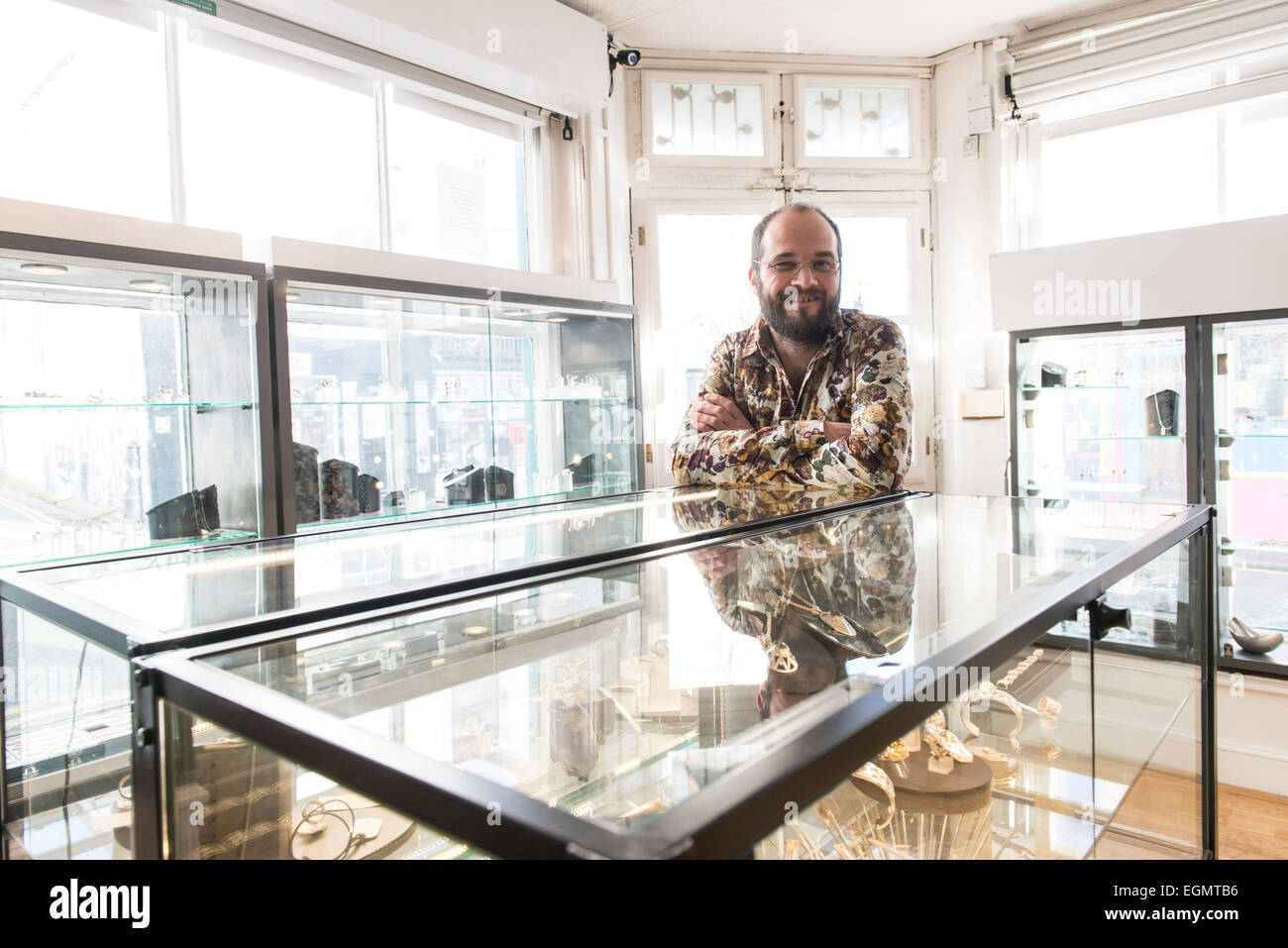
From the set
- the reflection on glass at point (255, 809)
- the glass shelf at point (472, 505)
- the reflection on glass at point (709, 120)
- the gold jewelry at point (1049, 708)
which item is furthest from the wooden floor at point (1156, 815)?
the reflection on glass at point (709, 120)

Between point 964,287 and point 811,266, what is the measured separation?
3.14 metres

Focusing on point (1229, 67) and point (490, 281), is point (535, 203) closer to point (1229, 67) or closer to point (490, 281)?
point (490, 281)

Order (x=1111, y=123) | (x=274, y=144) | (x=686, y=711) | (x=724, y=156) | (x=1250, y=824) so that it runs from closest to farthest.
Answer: (x=686, y=711), (x=1250, y=824), (x=274, y=144), (x=1111, y=123), (x=724, y=156)

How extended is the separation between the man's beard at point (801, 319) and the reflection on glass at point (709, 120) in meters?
2.94

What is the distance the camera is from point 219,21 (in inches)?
126

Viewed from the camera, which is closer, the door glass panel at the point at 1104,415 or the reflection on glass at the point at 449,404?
Result: the reflection on glass at the point at 449,404

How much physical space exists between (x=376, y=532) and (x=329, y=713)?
93 centimetres

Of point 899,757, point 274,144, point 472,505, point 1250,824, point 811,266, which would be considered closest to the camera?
point 899,757

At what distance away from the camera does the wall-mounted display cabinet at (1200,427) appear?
3.71 metres

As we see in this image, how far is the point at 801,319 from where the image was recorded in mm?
2086

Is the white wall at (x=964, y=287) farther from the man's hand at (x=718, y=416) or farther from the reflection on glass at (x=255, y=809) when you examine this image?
the reflection on glass at (x=255, y=809)

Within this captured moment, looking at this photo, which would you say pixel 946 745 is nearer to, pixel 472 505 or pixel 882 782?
pixel 882 782

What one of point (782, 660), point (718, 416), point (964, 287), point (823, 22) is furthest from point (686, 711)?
point (964, 287)

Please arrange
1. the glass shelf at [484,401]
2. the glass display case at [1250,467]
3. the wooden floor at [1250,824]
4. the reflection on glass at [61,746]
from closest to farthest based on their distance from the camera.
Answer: the reflection on glass at [61,746] → the wooden floor at [1250,824] → the glass shelf at [484,401] → the glass display case at [1250,467]
